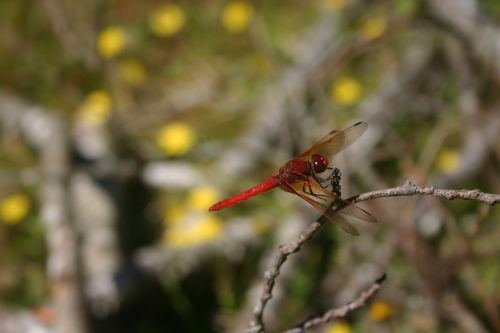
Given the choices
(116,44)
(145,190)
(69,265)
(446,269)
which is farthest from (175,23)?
(446,269)

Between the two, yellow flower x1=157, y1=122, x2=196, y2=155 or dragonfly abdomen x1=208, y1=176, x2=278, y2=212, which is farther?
yellow flower x1=157, y1=122, x2=196, y2=155

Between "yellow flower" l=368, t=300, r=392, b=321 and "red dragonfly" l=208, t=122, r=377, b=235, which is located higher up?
"yellow flower" l=368, t=300, r=392, b=321

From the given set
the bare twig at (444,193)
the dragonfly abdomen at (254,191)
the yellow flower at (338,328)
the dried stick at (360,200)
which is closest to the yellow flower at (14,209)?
the yellow flower at (338,328)

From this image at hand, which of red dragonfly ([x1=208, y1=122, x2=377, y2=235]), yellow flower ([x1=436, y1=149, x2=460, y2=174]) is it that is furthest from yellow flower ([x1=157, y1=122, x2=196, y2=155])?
red dragonfly ([x1=208, y1=122, x2=377, y2=235])

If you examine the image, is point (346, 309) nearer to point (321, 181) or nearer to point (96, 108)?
point (321, 181)

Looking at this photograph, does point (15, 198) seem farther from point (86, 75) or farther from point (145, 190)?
point (86, 75)

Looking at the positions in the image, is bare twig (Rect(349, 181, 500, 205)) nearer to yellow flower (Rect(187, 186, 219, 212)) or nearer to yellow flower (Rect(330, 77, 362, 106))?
yellow flower (Rect(187, 186, 219, 212))
